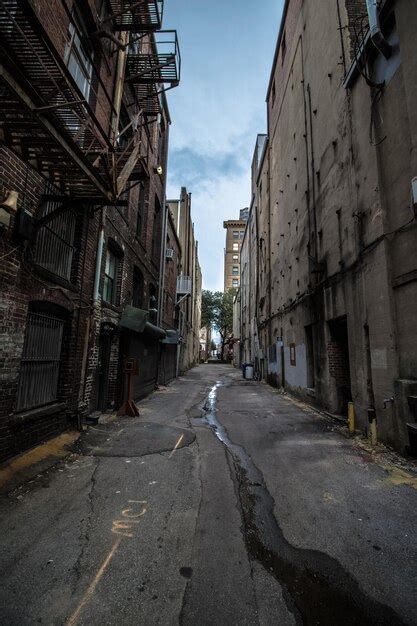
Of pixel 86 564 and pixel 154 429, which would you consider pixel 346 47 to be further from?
pixel 86 564

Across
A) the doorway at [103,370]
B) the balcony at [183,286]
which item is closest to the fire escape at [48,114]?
the doorway at [103,370]

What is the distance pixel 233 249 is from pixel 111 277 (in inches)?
2705

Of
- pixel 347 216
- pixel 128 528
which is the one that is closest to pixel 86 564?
pixel 128 528

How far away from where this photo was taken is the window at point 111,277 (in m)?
9.95

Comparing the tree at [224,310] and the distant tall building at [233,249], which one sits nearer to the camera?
the tree at [224,310]

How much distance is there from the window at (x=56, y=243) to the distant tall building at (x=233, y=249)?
68.9 meters

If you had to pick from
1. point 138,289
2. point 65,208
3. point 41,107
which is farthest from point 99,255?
point 138,289

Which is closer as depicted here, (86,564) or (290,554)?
(86,564)

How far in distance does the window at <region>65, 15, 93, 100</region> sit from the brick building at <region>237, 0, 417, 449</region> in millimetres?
6772

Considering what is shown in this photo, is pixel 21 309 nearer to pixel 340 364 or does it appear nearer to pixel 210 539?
pixel 210 539

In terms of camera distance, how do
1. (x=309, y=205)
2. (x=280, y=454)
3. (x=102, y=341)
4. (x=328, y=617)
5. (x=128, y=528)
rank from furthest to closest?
(x=309, y=205) < (x=102, y=341) < (x=280, y=454) < (x=128, y=528) < (x=328, y=617)

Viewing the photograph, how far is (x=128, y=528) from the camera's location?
137 inches

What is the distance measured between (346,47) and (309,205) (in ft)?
15.4

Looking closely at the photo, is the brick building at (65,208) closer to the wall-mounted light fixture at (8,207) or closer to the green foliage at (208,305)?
the wall-mounted light fixture at (8,207)
